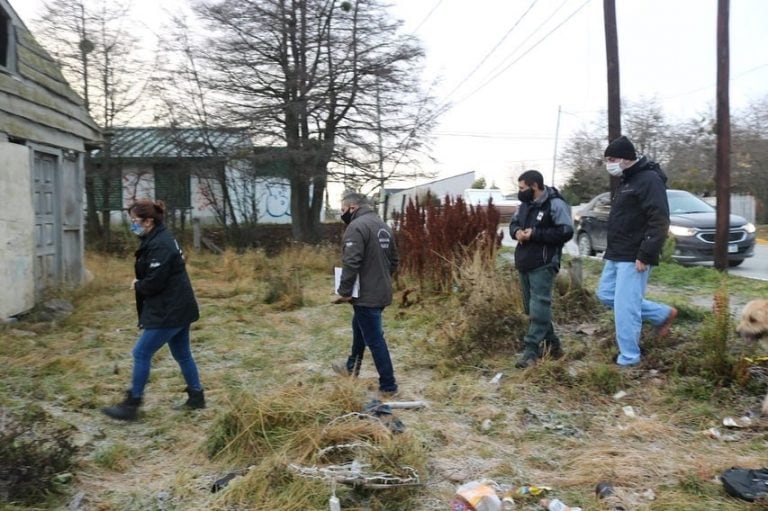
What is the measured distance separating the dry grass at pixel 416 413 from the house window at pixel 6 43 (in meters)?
3.48

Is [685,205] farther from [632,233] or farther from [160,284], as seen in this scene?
[160,284]

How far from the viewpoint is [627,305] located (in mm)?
5586

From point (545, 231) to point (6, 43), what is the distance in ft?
24.4

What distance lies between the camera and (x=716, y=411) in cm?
486

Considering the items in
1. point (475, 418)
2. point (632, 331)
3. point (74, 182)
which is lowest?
point (475, 418)

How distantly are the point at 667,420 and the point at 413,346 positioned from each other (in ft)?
10.1

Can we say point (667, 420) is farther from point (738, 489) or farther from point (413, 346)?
point (413, 346)

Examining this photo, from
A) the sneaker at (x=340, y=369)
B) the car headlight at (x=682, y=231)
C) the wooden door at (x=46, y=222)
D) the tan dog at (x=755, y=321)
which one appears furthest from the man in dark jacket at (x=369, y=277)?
the car headlight at (x=682, y=231)

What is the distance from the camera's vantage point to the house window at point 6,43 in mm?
8781

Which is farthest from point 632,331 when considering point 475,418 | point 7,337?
point 7,337

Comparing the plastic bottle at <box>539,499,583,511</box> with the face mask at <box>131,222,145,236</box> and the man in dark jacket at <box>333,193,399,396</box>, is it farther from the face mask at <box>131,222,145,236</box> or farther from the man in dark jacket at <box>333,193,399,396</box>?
the face mask at <box>131,222,145,236</box>

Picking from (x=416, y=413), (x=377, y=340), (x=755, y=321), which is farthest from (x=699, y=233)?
(x=416, y=413)

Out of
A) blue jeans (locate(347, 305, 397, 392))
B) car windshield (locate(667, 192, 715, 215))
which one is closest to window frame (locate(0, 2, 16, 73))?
blue jeans (locate(347, 305, 397, 392))

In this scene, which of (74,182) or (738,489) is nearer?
(738,489)
